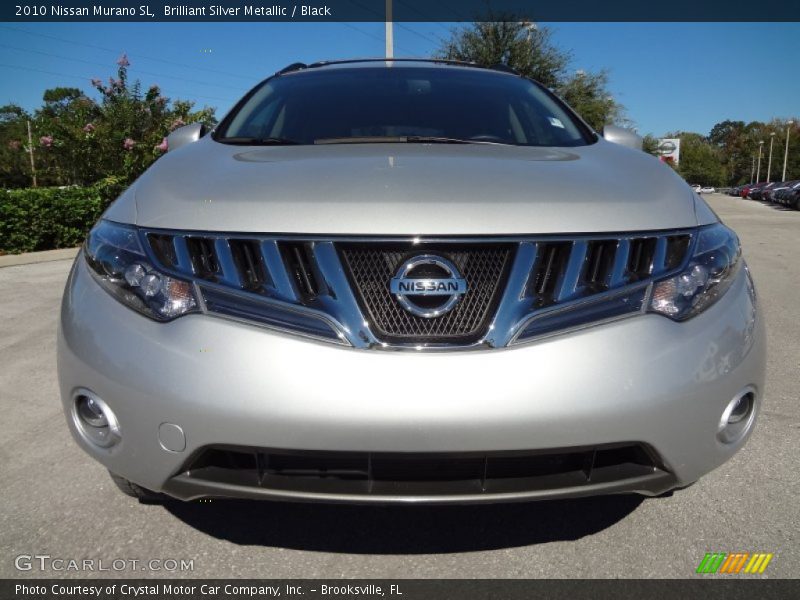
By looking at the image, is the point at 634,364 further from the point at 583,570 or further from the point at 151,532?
the point at 151,532

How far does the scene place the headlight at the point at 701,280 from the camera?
1634 millimetres

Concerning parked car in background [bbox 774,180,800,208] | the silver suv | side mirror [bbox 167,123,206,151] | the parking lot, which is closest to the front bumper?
the silver suv

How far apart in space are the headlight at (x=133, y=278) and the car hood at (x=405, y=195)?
0.07 m

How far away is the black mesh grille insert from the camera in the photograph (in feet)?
5.08

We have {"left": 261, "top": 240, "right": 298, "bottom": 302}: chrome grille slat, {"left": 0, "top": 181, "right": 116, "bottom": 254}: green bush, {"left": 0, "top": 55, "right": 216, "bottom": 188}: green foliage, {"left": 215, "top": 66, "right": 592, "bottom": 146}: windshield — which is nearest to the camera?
{"left": 261, "top": 240, "right": 298, "bottom": 302}: chrome grille slat

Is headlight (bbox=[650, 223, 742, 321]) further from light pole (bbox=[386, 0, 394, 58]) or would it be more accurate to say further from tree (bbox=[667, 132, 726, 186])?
tree (bbox=[667, 132, 726, 186])

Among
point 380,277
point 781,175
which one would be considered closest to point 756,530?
point 380,277

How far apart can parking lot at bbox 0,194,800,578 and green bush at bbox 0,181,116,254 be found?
29.5ft

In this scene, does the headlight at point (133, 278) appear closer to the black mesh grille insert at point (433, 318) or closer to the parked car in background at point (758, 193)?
the black mesh grille insert at point (433, 318)

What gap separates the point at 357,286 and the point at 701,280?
901 millimetres

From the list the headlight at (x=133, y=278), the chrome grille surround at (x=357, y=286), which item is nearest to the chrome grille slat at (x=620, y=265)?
the chrome grille surround at (x=357, y=286)

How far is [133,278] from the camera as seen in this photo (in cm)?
166

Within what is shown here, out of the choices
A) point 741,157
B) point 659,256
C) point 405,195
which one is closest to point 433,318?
point 405,195

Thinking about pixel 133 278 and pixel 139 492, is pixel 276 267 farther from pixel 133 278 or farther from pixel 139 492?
pixel 139 492
